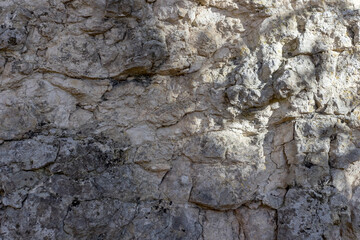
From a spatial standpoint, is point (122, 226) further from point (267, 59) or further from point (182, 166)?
point (267, 59)

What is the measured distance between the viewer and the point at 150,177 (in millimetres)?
1628

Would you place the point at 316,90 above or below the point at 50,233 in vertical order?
above

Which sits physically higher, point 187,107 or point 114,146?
point 187,107

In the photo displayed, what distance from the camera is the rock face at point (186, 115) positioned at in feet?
5.04

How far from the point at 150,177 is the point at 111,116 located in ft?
1.13

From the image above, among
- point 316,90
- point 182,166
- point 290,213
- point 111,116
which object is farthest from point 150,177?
point 316,90

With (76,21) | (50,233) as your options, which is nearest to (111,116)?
(76,21)

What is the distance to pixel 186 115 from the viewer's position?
1.67m

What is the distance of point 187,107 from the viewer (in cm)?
166

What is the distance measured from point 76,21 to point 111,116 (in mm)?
468

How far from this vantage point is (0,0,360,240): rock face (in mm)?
1535

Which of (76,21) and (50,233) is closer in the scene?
(50,233)

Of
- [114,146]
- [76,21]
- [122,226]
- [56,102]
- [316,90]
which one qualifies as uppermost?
[76,21]

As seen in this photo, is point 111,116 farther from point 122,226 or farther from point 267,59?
point 267,59
